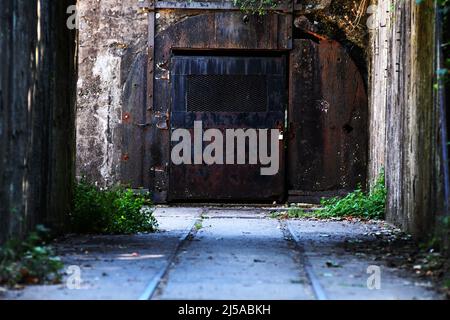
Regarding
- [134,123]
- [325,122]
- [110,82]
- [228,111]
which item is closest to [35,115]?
[228,111]

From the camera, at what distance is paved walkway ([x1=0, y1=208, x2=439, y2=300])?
5.36 metres

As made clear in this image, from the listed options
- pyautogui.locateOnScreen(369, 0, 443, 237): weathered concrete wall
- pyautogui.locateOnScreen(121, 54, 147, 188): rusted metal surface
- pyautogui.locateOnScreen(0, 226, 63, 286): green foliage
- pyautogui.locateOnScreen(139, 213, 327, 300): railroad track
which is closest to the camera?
pyautogui.locateOnScreen(139, 213, 327, 300): railroad track

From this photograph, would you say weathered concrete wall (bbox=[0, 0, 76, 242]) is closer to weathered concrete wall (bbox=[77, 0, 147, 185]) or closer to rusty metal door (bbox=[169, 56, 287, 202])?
rusty metal door (bbox=[169, 56, 287, 202])

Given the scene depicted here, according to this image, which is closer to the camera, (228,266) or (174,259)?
(228,266)

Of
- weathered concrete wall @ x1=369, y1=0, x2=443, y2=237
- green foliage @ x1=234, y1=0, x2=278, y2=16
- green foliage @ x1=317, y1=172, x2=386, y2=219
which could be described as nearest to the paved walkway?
weathered concrete wall @ x1=369, y1=0, x2=443, y2=237

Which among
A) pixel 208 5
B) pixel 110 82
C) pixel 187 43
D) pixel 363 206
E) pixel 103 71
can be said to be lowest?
pixel 363 206

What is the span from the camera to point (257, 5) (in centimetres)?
1538

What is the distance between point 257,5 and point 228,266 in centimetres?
931

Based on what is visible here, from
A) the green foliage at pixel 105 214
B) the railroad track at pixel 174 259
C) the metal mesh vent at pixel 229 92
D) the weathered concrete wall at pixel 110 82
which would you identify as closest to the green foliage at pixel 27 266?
the railroad track at pixel 174 259

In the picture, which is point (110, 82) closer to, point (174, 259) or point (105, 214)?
point (105, 214)

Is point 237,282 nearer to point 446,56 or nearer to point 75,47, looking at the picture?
point 446,56

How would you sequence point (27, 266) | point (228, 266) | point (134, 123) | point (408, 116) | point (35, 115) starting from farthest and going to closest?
1. point (134, 123)
2. point (408, 116)
3. point (35, 115)
4. point (228, 266)
5. point (27, 266)

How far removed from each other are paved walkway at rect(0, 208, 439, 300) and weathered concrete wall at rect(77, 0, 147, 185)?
5275mm
